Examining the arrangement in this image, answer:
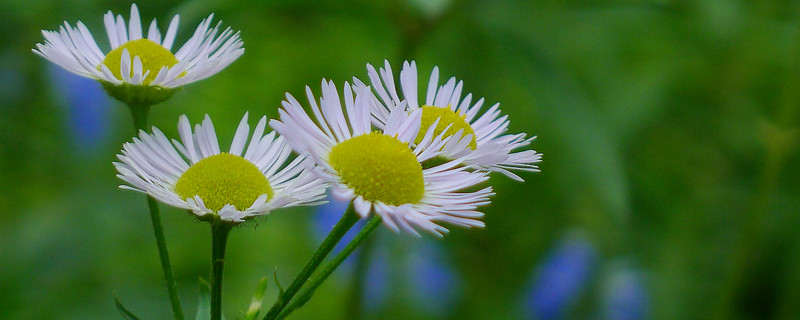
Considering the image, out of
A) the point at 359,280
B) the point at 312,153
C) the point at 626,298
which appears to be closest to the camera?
the point at 312,153

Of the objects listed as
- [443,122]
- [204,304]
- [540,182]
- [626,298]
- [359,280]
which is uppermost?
[540,182]

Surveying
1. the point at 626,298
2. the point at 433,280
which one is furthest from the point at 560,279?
the point at 433,280

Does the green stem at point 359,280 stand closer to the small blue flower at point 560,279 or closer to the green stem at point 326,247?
the small blue flower at point 560,279

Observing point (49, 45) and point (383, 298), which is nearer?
point (49, 45)

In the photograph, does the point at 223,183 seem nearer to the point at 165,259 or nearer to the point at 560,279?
the point at 165,259

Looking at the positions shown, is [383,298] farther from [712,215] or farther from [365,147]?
[365,147]

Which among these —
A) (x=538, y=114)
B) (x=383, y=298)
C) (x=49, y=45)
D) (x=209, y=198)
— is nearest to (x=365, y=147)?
(x=209, y=198)

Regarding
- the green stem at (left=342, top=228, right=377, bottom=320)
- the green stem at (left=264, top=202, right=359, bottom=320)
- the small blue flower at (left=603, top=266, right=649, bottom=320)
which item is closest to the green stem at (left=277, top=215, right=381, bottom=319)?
the green stem at (left=264, top=202, right=359, bottom=320)

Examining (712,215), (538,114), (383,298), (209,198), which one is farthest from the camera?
(538,114)
